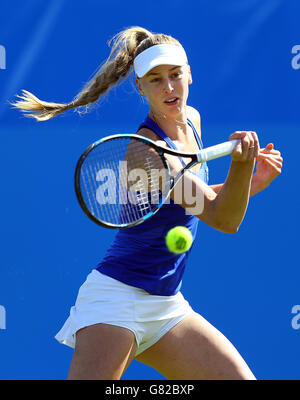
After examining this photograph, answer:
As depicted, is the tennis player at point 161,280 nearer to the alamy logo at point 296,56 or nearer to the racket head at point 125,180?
the racket head at point 125,180

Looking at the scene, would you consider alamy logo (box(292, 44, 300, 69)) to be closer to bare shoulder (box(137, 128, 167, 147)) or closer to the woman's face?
the woman's face

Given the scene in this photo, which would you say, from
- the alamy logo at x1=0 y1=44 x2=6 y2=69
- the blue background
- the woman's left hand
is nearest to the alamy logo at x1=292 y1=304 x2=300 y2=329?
the blue background

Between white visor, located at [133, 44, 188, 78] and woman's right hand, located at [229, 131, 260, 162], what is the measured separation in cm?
35

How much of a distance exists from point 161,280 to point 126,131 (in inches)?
40.8

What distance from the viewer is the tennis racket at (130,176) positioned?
2.02 meters

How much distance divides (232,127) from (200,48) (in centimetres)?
36

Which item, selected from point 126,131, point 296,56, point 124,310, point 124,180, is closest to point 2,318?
point 126,131

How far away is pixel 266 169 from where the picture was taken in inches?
94.6

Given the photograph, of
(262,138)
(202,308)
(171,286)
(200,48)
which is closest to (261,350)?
(202,308)

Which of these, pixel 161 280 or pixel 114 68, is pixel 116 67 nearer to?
pixel 114 68

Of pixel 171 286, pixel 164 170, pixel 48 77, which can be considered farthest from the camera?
pixel 48 77

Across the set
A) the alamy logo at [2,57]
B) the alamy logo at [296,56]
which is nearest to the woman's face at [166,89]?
the alamy logo at [2,57]

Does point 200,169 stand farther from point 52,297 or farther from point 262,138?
point 52,297
